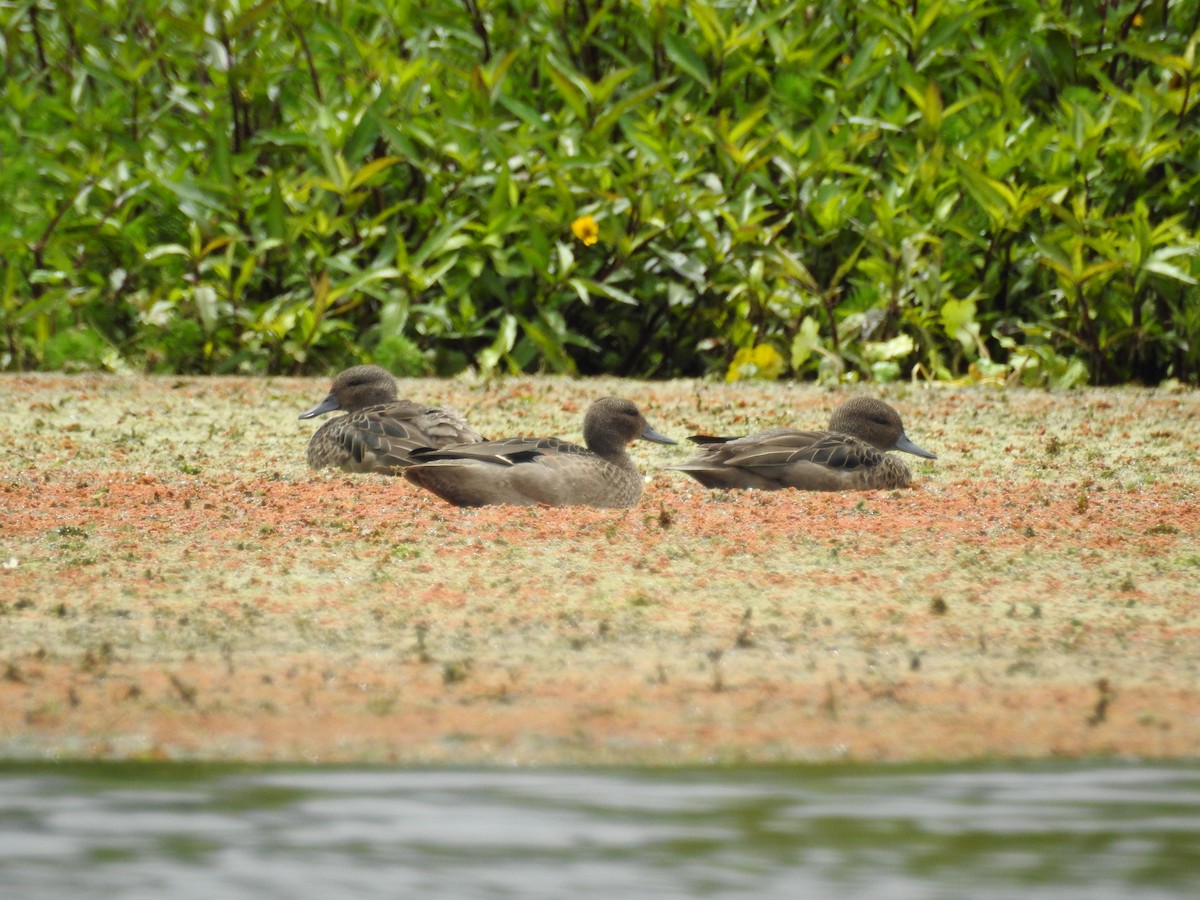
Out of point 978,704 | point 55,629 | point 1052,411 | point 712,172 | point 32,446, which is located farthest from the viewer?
point 712,172

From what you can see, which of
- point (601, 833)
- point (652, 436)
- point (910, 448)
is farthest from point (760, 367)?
point (601, 833)

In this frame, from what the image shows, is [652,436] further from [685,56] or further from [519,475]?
[685,56]

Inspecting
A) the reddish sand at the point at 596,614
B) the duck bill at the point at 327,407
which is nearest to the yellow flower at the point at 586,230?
the duck bill at the point at 327,407

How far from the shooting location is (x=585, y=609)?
484 cm

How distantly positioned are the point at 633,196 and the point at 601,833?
7276mm

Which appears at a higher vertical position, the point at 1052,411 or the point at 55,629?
the point at 1052,411

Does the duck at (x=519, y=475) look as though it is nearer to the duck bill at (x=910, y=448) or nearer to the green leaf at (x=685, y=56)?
the duck bill at (x=910, y=448)

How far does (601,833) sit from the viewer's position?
311cm

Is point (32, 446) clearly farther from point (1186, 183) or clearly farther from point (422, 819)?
point (1186, 183)

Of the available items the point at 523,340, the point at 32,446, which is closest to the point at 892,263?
the point at 523,340

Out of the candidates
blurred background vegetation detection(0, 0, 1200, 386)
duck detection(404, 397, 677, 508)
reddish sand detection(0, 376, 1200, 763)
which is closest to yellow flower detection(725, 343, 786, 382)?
blurred background vegetation detection(0, 0, 1200, 386)

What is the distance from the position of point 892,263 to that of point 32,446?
4.63 meters

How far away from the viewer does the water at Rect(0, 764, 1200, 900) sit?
2.84 meters

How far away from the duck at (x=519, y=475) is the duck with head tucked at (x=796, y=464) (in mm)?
485
